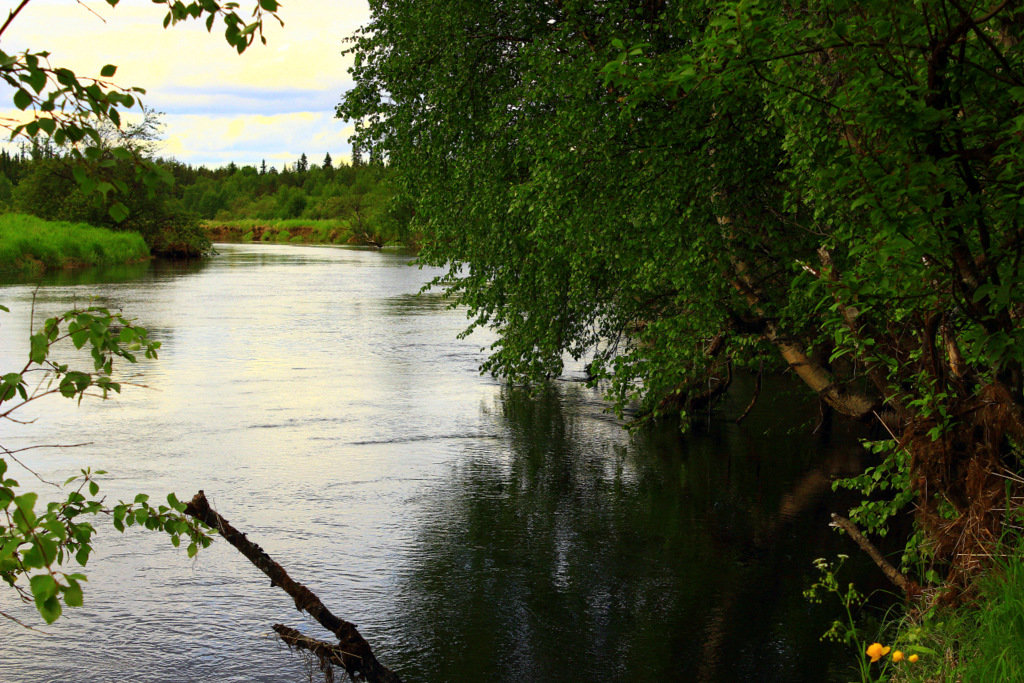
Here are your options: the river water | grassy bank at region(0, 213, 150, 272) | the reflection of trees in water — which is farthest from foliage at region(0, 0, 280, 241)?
grassy bank at region(0, 213, 150, 272)

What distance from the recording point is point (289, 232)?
4815 inches

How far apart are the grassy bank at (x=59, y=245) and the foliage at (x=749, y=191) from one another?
38.1 metres

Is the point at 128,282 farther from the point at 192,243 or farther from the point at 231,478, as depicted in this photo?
the point at 231,478

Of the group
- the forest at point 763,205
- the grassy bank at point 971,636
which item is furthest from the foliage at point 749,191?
the grassy bank at point 971,636

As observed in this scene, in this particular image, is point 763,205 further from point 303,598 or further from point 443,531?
point 303,598

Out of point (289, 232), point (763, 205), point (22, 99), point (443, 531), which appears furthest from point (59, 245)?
point (289, 232)

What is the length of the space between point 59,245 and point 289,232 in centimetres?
7307

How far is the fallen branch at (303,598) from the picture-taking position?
618 centimetres

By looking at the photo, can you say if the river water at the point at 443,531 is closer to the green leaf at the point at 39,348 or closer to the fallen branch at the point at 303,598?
the fallen branch at the point at 303,598

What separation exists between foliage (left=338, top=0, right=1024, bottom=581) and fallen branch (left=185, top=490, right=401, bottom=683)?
3.58m

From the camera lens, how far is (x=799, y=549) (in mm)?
10070

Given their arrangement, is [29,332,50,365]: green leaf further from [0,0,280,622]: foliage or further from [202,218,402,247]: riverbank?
[202,218,402,247]: riverbank

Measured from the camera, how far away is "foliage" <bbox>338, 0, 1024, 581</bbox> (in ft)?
17.4

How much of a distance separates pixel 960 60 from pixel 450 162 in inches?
361
